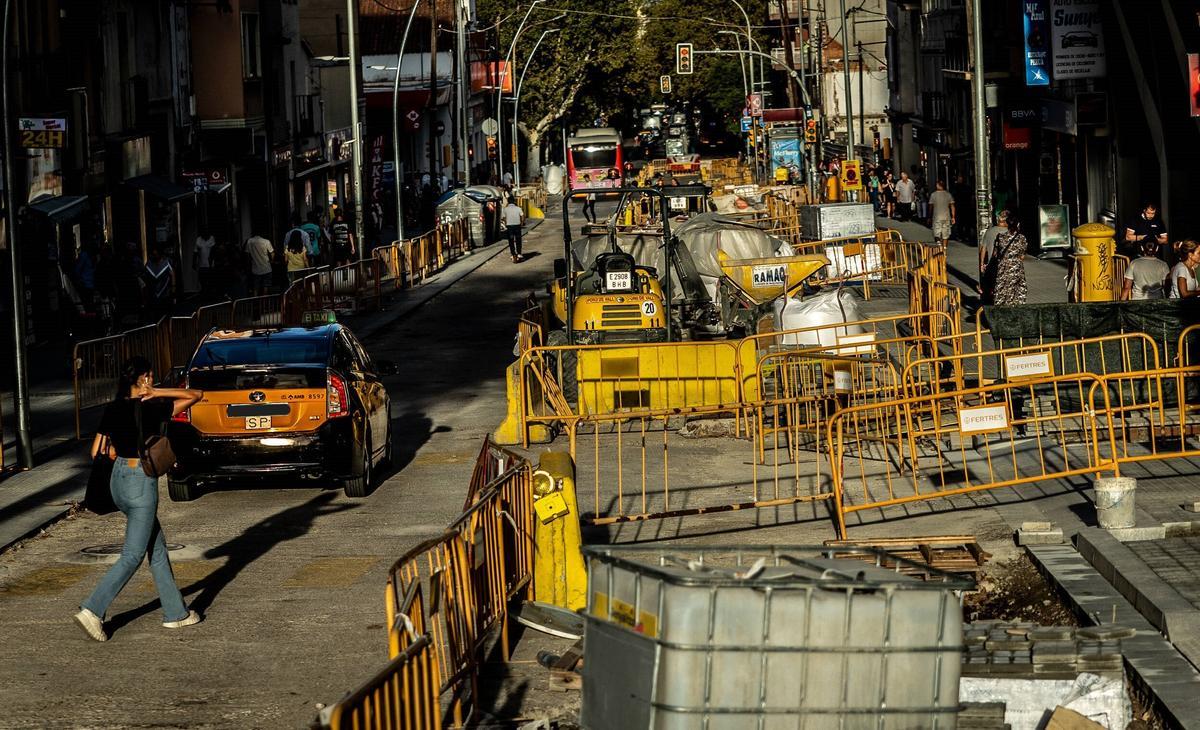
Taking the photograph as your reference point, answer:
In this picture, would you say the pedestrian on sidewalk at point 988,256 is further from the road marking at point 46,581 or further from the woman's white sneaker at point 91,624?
the woman's white sneaker at point 91,624

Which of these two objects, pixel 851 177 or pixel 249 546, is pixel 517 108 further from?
pixel 249 546

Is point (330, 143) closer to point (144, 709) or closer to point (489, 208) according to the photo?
point (489, 208)

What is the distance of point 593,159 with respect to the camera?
7906cm

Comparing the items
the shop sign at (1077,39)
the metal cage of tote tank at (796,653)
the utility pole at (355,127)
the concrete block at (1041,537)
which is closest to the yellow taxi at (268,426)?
the concrete block at (1041,537)

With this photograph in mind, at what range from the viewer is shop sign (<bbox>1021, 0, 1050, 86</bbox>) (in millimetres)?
36219

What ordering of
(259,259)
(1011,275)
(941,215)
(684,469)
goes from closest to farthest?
(684,469)
(1011,275)
(259,259)
(941,215)

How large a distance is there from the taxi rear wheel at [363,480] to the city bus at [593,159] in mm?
62690

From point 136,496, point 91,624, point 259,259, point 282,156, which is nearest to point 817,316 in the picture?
point 136,496

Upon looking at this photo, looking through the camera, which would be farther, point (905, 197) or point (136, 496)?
point (905, 197)

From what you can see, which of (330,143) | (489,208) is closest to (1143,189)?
(489,208)

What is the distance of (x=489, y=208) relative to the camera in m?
56.7

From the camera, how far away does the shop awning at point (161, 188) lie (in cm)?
3784

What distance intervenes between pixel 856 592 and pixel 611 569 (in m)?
1.03

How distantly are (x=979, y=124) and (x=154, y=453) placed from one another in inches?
827
